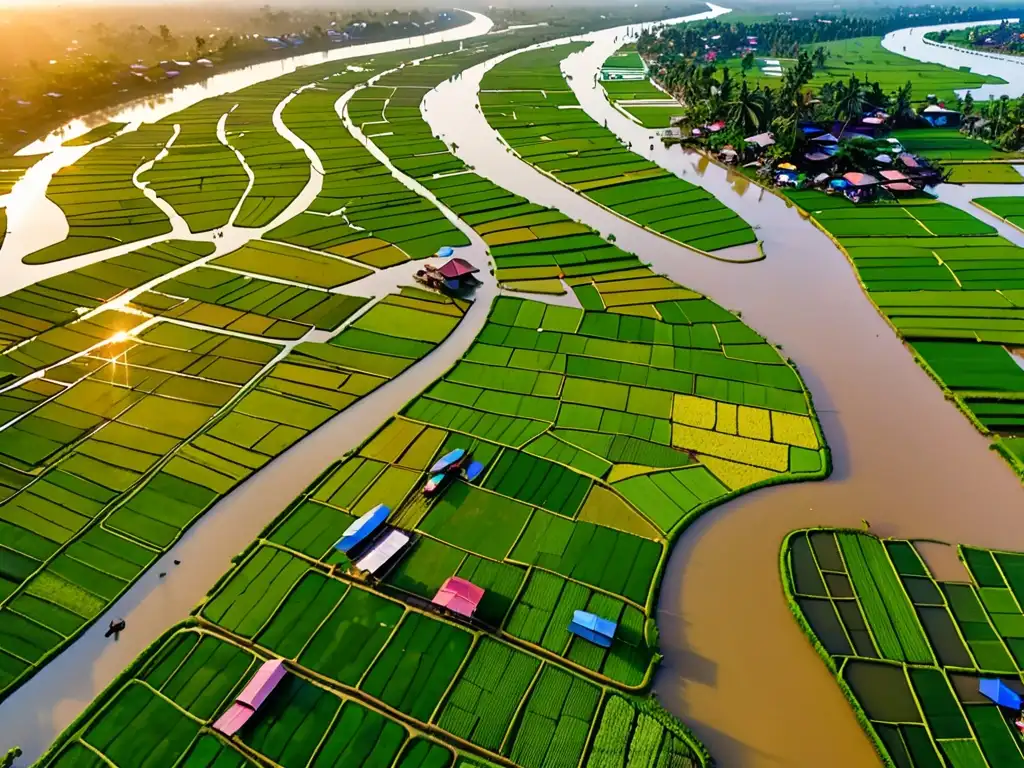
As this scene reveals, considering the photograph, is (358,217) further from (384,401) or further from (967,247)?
(967,247)

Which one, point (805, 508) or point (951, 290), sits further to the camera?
point (951, 290)

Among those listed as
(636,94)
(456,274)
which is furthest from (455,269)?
(636,94)

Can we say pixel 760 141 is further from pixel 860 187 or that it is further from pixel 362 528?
pixel 362 528

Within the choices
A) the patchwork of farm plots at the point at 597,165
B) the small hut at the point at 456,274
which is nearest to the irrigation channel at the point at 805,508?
the patchwork of farm plots at the point at 597,165

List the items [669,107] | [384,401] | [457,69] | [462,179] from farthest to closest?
[457,69] → [669,107] → [462,179] → [384,401]

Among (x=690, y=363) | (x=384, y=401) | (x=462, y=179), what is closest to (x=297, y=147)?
(x=462, y=179)

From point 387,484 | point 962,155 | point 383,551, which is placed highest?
point 383,551

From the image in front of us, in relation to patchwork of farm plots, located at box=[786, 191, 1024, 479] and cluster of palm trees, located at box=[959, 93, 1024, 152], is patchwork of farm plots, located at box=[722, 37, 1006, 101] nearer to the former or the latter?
cluster of palm trees, located at box=[959, 93, 1024, 152]
